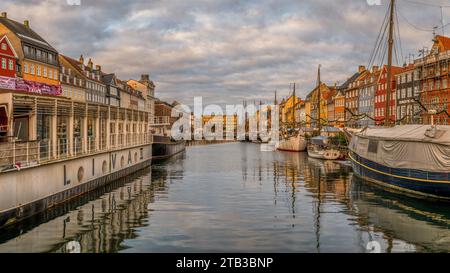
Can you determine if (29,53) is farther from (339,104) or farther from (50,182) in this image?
(339,104)

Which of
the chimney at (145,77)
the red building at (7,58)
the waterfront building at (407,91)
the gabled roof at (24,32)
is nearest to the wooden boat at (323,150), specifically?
the waterfront building at (407,91)

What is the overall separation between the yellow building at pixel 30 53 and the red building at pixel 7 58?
250cm

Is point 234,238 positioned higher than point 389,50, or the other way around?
point 389,50

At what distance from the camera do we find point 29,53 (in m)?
77.7

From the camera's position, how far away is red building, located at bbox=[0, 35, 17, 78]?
67.9 meters

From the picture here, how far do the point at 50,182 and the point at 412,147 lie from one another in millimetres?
24126

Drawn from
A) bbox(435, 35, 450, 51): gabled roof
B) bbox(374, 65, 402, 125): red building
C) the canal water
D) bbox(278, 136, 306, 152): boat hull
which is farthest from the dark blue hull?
bbox(374, 65, 402, 125): red building

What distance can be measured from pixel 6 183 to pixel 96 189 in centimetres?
1368

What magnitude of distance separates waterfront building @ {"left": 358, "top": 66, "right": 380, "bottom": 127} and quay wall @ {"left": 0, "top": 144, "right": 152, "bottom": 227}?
77816 mm

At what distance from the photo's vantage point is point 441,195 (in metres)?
28.6

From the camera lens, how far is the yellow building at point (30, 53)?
74.7 m

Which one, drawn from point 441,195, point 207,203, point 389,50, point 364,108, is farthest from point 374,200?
point 364,108

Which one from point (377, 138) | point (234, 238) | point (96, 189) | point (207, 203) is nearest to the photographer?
point (234, 238)
